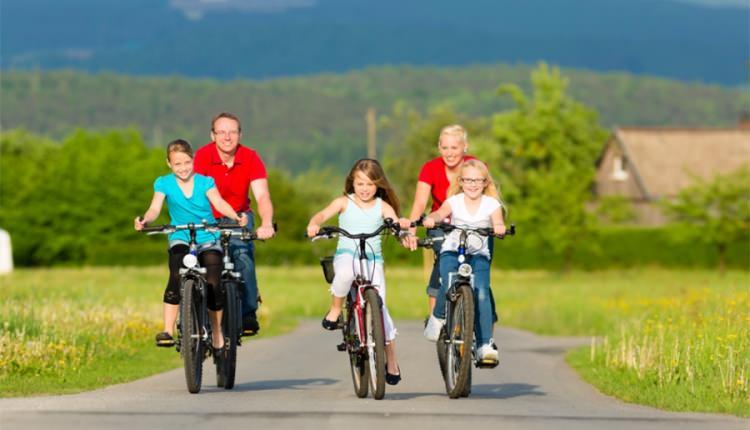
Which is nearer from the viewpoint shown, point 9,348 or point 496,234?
point 496,234

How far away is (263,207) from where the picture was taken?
1361 cm

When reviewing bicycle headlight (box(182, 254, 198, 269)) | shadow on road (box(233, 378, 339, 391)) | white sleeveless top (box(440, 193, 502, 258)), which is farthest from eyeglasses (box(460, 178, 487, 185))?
shadow on road (box(233, 378, 339, 391))

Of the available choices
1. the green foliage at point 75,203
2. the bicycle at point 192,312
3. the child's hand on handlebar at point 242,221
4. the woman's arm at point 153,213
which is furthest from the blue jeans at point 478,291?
the green foliage at point 75,203

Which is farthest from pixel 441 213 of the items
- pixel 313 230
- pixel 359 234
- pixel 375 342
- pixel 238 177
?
pixel 238 177

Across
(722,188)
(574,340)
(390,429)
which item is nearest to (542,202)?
(722,188)

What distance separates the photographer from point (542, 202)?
222 ft

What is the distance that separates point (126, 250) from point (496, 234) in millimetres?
74060

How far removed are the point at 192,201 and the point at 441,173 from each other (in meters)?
2.28

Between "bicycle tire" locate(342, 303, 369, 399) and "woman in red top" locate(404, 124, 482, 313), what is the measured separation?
3.52 feet

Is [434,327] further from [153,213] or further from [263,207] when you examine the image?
[153,213]

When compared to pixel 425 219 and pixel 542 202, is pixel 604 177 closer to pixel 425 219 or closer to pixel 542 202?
pixel 542 202

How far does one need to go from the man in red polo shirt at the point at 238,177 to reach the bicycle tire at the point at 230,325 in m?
0.31

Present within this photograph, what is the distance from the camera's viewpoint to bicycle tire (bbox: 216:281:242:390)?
13.3 metres

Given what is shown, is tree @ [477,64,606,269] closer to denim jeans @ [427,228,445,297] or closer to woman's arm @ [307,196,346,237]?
denim jeans @ [427,228,445,297]
